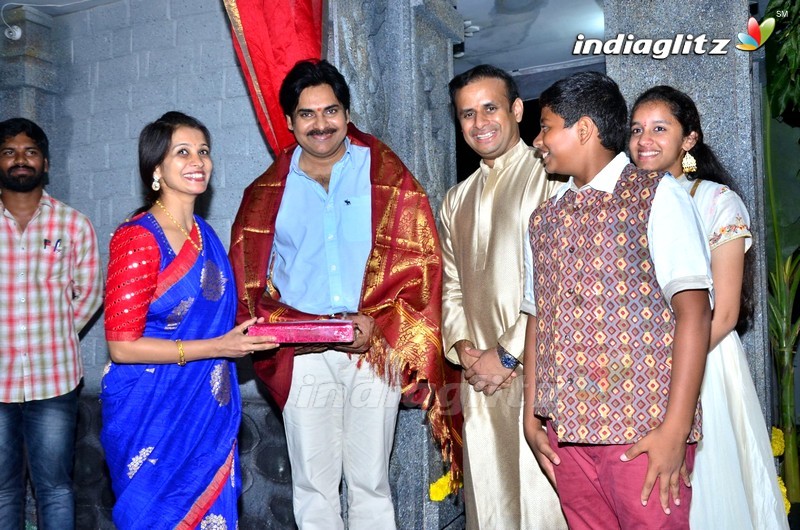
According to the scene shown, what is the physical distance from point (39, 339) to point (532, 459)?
85.7 inches

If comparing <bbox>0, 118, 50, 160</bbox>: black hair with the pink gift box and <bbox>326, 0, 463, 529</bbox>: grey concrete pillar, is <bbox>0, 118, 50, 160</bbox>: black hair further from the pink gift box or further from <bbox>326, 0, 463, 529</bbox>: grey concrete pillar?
the pink gift box

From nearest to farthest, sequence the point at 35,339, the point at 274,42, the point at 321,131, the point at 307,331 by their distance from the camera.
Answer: the point at 307,331
the point at 321,131
the point at 274,42
the point at 35,339

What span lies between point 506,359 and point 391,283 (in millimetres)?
488

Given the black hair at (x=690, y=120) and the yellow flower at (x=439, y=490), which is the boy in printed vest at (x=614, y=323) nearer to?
the black hair at (x=690, y=120)

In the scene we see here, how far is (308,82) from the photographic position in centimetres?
262

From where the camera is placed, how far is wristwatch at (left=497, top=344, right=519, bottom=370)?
2477 mm

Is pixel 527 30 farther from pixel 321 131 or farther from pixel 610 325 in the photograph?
pixel 610 325

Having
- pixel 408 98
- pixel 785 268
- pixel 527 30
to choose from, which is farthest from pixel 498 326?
pixel 527 30

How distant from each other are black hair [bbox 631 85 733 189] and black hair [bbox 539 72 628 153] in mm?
472

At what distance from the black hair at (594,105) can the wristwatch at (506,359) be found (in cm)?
81

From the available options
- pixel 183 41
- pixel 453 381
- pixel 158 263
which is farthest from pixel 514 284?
pixel 183 41

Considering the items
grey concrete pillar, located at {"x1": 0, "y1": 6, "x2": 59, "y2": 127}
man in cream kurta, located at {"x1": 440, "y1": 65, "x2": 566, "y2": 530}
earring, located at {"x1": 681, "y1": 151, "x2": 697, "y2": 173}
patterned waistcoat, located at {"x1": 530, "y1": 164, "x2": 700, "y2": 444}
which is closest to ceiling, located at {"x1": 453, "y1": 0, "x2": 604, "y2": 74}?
grey concrete pillar, located at {"x1": 0, "y1": 6, "x2": 59, "y2": 127}

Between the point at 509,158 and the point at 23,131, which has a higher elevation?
the point at 23,131

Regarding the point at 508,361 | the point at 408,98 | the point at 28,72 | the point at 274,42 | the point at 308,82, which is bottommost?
the point at 508,361
